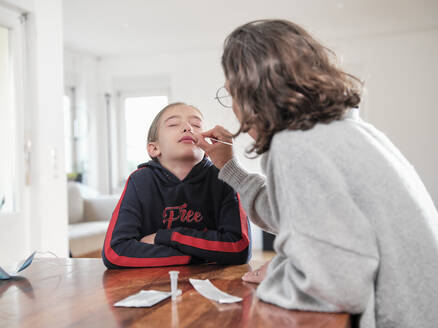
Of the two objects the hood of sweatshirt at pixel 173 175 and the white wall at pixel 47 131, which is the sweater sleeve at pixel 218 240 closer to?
the hood of sweatshirt at pixel 173 175

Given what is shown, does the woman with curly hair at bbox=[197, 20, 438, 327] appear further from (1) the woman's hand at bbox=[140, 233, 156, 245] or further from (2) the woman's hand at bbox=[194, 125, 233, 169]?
(1) the woman's hand at bbox=[140, 233, 156, 245]

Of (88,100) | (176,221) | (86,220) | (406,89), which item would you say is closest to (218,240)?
(176,221)

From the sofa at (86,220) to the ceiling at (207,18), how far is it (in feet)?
6.56

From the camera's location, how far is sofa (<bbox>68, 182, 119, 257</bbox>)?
160 inches

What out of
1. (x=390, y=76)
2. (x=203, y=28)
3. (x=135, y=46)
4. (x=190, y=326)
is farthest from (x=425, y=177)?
(x=190, y=326)

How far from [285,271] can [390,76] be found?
19.2 feet

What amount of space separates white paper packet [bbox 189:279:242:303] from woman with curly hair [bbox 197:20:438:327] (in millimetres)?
57

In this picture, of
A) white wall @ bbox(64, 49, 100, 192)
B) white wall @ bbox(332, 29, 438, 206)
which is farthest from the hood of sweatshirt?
white wall @ bbox(64, 49, 100, 192)

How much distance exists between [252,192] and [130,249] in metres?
0.37

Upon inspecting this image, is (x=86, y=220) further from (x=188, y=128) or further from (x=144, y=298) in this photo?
(x=144, y=298)

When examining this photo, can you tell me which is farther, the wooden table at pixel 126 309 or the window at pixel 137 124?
the window at pixel 137 124

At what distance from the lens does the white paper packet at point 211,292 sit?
733 mm

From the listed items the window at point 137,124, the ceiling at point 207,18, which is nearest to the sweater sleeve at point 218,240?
the ceiling at point 207,18

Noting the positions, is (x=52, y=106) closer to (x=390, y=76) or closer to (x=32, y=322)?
(x=32, y=322)
